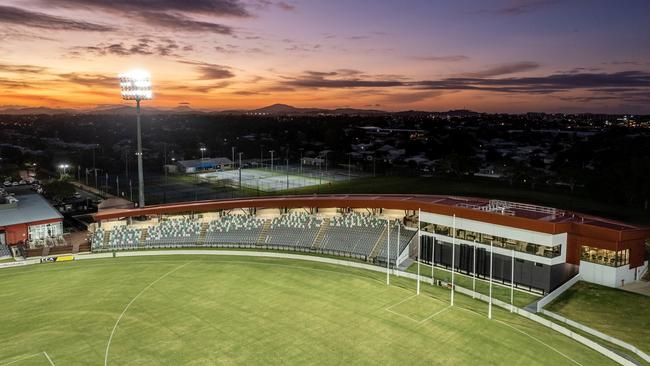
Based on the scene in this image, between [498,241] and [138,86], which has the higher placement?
[138,86]

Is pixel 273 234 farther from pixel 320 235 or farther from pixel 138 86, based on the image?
pixel 138 86

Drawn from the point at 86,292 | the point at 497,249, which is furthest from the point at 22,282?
the point at 497,249

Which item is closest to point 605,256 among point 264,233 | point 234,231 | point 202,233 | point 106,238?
point 264,233

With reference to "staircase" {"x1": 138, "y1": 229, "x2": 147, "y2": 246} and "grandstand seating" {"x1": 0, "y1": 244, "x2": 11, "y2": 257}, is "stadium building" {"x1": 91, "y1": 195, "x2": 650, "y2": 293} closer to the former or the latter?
"staircase" {"x1": 138, "y1": 229, "x2": 147, "y2": 246}

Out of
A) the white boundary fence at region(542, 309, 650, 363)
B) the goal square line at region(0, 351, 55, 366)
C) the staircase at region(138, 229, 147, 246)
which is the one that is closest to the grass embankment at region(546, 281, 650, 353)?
the white boundary fence at region(542, 309, 650, 363)

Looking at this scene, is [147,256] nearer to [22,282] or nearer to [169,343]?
[22,282]

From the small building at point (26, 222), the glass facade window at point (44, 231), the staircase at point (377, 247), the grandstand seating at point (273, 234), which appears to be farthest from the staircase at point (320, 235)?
the glass facade window at point (44, 231)
